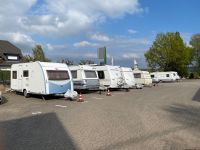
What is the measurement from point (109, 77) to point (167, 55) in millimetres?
47775

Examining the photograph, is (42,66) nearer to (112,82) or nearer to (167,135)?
(112,82)

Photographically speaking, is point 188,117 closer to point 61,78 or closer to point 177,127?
point 177,127

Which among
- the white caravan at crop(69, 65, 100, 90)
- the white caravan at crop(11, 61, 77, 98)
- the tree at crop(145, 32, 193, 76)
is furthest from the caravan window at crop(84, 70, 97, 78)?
the tree at crop(145, 32, 193, 76)

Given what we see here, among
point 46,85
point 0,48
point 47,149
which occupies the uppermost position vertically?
point 0,48

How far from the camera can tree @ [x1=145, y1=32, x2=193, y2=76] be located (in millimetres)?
74500

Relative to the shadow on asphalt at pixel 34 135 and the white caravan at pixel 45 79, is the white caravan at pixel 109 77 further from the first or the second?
the shadow on asphalt at pixel 34 135

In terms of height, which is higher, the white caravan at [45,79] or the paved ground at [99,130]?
the white caravan at [45,79]

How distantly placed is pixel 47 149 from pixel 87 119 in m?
4.68

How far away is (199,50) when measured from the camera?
3462 inches

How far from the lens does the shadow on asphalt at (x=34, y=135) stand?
817cm

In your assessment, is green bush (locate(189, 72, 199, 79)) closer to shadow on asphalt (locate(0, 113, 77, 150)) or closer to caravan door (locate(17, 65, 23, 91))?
caravan door (locate(17, 65, 23, 91))

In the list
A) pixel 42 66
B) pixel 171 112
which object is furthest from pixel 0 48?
pixel 171 112

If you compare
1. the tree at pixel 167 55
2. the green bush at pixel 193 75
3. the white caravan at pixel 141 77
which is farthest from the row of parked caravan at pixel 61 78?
the green bush at pixel 193 75

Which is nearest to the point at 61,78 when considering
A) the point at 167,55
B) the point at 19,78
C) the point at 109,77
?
the point at 19,78
